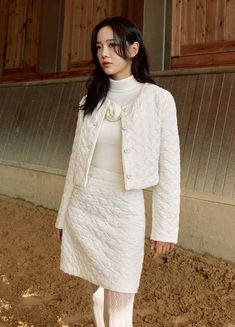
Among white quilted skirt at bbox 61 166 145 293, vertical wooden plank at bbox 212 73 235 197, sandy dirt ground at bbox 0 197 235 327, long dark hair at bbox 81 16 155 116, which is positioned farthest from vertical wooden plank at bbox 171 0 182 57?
white quilted skirt at bbox 61 166 145 293

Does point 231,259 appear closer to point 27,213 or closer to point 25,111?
point 27,213

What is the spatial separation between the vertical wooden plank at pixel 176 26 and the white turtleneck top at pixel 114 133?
222cm

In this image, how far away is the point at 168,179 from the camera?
46.8 inches

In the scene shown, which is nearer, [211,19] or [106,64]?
[106,64]

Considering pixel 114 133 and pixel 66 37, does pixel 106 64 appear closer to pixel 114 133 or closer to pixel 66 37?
pixel 114 133

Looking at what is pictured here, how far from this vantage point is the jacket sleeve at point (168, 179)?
3.90 ft

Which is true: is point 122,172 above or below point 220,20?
below

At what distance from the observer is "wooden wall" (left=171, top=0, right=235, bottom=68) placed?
298cm

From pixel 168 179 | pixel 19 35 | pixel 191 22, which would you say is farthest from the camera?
pixel 19 35

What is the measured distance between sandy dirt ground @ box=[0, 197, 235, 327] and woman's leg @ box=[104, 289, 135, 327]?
2.35 feet

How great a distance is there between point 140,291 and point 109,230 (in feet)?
3.95

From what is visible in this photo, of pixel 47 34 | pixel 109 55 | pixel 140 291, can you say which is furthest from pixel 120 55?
pixel 47 34

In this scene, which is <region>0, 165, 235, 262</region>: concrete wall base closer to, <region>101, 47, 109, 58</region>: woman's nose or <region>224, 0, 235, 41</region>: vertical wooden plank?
<region>224, 0, 235, 41</region>: vertical wooden plank

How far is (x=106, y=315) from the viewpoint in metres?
1.27
